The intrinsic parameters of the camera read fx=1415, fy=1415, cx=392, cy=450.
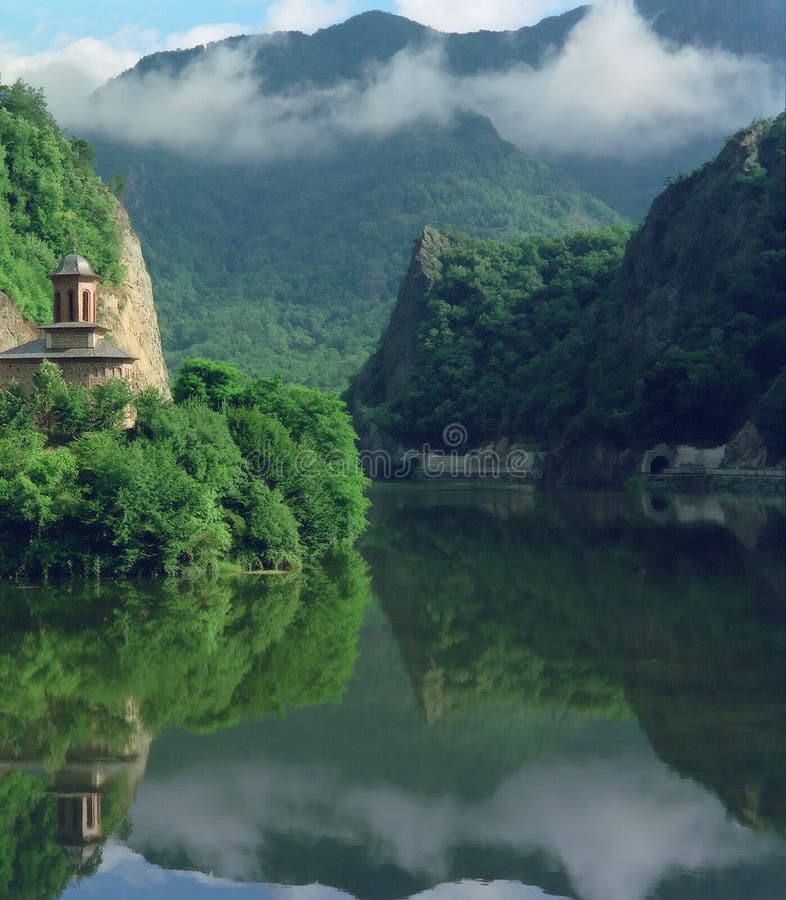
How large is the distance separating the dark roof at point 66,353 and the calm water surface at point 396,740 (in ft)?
36.4

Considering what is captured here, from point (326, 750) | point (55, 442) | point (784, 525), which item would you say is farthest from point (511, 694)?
point (784, 525)

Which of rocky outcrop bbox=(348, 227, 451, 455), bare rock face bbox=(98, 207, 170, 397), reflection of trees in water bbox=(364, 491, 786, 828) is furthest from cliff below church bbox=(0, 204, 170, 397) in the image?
rocky outcrop bbox=(348, 227, 451, 455)

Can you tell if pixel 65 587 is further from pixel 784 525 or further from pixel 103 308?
pixel 784 525

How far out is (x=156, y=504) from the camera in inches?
1833

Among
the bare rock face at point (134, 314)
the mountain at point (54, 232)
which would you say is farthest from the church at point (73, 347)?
the bare rock face at point (134, 314)

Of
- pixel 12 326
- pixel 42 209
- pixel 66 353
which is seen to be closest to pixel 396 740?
pixel 66 353

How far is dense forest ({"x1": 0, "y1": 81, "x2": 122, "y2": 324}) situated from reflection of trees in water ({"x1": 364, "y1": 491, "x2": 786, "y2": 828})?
23977 millimetres

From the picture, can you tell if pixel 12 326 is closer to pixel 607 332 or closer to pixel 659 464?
pixel 659 464

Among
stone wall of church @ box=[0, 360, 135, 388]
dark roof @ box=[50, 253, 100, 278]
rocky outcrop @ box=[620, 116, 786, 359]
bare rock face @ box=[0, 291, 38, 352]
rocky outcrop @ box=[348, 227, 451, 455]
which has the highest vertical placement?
dark roof @ box=[50, 253, 100, 278]

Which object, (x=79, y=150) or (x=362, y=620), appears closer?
(x=362, y=620)

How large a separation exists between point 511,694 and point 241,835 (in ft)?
34.7

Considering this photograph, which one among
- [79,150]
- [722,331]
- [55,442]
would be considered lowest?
[722,331]

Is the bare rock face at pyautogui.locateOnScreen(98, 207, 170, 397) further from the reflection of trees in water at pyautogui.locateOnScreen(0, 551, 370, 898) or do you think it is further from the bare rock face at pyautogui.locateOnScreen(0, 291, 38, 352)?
the reflection of trees in water at pyautogui.locateOnScreen(0, 551, 370, 898)

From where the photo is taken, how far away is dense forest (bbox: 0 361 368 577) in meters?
46.1
